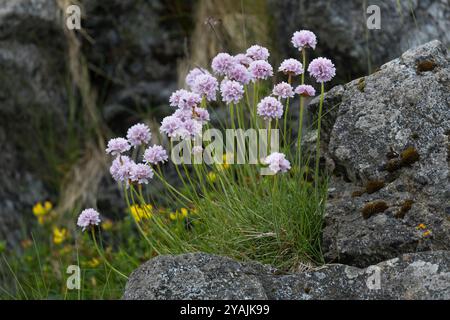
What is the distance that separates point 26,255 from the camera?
5.08 metres

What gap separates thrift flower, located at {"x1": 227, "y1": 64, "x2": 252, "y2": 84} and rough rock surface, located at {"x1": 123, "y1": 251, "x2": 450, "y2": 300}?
0.82 meters

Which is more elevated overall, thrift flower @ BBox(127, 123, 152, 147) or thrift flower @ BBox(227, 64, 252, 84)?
thrift flower @ BBox(227, 64, 252, 84)

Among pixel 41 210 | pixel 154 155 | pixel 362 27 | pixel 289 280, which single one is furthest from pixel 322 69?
pixel 41 210

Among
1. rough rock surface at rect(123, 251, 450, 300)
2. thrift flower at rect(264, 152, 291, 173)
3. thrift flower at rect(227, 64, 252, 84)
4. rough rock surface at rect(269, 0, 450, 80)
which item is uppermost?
rough rock surface at rect(269, 0, 450, 80)

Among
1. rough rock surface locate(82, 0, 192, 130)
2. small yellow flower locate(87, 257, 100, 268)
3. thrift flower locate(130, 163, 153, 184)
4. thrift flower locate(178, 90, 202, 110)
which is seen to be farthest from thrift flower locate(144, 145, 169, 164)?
rough rock surface locate(82, 0, 192, 130)

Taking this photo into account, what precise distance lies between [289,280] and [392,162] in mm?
691

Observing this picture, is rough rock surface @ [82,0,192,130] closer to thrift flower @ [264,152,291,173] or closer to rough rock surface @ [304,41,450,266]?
rough rock surface @ [304,41,450,266]

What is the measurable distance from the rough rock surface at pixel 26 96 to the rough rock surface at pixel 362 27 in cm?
183

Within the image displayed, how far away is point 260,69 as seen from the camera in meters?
3.17

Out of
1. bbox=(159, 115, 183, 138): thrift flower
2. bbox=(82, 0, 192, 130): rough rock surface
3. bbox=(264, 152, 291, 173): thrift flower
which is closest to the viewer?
bbox=(264, 152, 291, 173): thrift flower

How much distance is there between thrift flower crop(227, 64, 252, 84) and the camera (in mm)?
3184

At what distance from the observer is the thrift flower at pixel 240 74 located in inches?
125

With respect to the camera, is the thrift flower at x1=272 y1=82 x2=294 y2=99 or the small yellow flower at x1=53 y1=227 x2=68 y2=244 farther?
the small yellow flower at x1=53 y1=227 x2=68 y2=244
